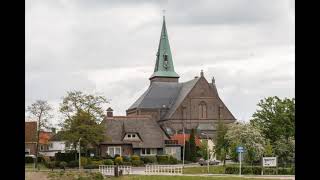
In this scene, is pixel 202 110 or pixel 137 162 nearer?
pixel 137 162

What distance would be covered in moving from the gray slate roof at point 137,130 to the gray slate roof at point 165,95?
42.8 feet

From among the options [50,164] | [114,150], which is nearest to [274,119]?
[50,164]

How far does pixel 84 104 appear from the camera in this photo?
99.3 ft

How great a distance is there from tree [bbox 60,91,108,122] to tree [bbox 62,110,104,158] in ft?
1.13

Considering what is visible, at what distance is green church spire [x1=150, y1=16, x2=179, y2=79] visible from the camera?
212ft

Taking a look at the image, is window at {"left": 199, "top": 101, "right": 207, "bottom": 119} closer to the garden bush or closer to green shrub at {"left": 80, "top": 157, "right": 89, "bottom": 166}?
the garden bush

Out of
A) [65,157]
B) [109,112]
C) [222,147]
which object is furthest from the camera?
[109,112]

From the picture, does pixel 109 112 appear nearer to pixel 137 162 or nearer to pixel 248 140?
pixel 137 162

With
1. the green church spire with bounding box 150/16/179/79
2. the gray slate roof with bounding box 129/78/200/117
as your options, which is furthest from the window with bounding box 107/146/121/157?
the green church spire with bounding box 150/16/179/79

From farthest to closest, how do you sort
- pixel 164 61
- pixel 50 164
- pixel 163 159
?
pixel 164 61 → pixel 163 159 → pixel 50 164

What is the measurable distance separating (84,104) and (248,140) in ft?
27.5

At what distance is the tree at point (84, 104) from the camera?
98.9 ft
